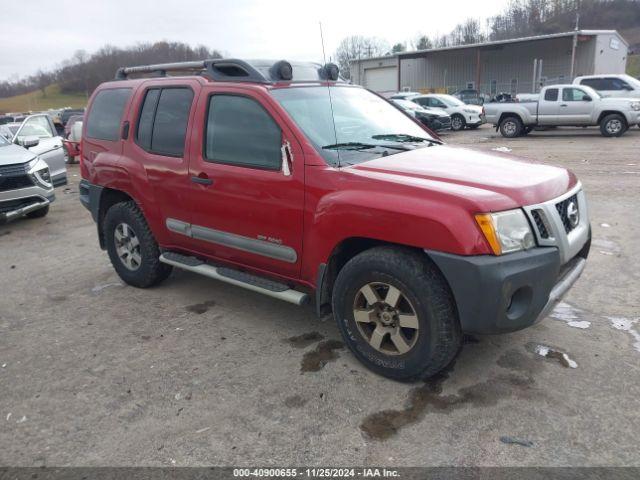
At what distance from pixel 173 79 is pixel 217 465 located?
10.3 feet

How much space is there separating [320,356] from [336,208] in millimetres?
1085

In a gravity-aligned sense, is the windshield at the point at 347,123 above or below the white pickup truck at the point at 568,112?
above

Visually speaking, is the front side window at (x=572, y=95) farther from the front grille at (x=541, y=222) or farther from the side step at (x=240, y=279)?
the side step at (x=240, y=279)

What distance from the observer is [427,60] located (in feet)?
170

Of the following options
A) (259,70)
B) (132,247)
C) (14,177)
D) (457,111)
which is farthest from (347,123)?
(457,111)

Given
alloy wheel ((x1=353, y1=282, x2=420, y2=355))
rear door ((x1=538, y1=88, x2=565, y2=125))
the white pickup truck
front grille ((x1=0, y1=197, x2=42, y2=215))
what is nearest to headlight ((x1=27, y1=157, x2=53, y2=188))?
front grille ((x1=0, y1=197, x2=42, y2=215))

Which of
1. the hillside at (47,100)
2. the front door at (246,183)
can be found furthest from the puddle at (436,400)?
the hillside at (47,100)

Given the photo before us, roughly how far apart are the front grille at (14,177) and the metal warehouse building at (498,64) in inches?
1498

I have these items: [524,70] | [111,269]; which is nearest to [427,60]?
[524,70]

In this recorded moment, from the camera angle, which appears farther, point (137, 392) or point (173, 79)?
point (173, 79)

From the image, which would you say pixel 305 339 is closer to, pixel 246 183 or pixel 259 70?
pixel 246 183

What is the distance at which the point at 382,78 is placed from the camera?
51.8 m

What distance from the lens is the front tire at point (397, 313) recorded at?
2.93 metres

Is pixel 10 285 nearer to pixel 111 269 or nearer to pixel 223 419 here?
pixel 111 269
